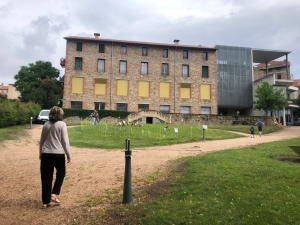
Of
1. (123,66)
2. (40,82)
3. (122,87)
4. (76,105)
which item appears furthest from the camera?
(40,82)

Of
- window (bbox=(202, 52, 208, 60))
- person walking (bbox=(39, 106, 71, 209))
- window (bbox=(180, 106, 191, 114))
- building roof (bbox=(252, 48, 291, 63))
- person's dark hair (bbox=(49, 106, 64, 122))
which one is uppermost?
building roof (bbox=(252, 48, 291, 63))

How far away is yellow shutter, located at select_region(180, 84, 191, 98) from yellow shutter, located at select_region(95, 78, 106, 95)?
12729 millimetres

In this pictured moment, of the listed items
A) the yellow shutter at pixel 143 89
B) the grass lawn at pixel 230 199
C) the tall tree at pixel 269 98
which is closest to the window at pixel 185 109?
the yellow shutter at pixel 143 89

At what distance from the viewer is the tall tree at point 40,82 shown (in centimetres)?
4042

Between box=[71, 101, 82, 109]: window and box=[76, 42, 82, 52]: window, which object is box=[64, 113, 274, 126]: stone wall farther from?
box=[76, 42, 82, 52]: window

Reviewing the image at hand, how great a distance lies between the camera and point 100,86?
42094 millimetres

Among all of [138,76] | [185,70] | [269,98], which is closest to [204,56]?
[185,70]

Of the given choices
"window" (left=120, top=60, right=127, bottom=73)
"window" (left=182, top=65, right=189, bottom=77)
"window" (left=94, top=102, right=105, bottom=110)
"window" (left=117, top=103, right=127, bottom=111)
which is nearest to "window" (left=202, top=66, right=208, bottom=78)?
"window" (left=182, top=65, right=189, bottom=77)

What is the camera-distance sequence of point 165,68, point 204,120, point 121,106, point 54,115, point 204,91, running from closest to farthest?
point 54,115 → point 204,120 → point 121,106 → point 165,68 → point 204,91

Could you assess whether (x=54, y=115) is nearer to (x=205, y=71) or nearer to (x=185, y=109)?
(x=185, y=109)

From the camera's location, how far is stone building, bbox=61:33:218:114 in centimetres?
4138

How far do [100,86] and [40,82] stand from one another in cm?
1477

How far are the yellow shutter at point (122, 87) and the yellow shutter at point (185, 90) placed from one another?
30.3 feet

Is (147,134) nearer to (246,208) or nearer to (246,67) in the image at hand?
(246,208)
